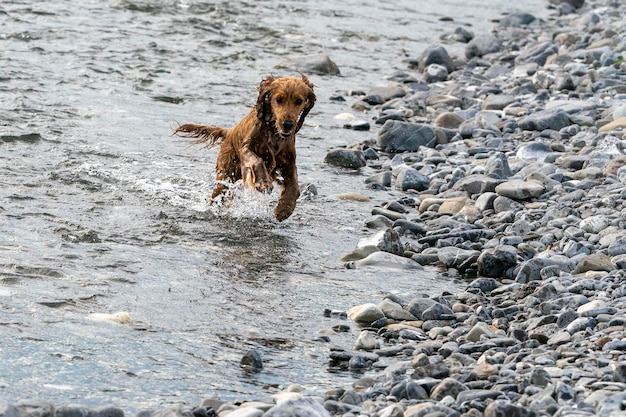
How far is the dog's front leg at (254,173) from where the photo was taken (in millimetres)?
8398

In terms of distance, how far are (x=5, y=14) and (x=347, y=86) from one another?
4.84 meters

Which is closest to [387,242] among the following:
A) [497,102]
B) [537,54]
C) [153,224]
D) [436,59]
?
[153,224]

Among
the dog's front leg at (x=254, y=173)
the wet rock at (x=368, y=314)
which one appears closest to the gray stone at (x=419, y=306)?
the wet rock at (x=368, y=314)

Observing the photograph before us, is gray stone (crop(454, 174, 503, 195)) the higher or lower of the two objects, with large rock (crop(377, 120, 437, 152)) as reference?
higher

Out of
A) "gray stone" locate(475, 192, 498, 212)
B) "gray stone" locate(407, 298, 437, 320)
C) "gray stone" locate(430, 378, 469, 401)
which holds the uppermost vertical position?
"gray stone" locate(430, 378, 469, 401)

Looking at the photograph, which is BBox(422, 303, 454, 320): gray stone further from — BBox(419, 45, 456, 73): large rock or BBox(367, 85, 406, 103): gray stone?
BBox(419, 45, 456, 73): large rock

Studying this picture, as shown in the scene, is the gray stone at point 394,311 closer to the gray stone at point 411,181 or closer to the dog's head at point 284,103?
the dog's head at point 284,103

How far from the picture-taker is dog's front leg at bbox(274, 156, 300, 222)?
854 cm

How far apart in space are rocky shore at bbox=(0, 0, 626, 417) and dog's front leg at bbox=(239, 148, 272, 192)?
919 millimetres

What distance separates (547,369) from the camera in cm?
531

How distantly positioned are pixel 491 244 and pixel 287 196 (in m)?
1.62

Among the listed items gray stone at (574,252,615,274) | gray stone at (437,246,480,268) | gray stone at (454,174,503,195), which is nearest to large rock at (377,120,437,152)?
gray stone at (454,174,503,195)

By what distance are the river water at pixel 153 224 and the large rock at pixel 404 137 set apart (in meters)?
0.48

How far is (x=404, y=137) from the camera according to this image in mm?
11109
